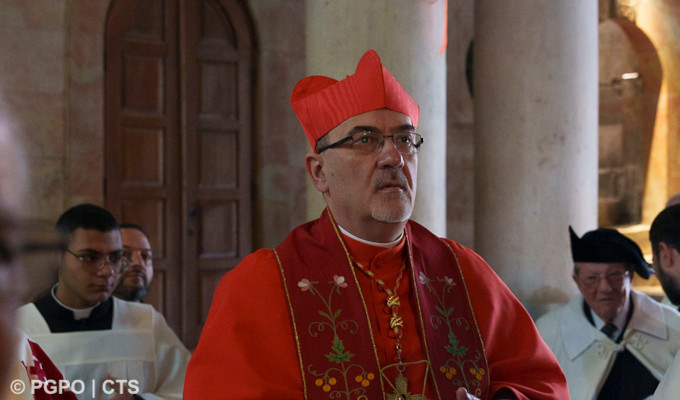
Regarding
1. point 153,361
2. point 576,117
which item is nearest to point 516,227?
point 576,117

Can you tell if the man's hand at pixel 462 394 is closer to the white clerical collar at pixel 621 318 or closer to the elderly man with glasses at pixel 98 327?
the elderly man with glasses at pixel 98 327

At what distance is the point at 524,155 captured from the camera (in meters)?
5.18

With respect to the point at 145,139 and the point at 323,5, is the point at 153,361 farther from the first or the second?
the point at 145,139

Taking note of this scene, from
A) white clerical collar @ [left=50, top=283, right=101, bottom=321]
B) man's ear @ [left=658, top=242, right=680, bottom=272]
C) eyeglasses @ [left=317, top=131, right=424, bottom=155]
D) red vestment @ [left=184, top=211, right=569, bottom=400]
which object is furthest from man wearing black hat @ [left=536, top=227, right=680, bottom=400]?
white clerical collar @ [left=50, top=283, right=101, bottom=321]

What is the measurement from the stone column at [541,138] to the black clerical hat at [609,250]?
2.38 ft

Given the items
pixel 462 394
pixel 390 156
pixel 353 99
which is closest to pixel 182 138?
pixel 353 99

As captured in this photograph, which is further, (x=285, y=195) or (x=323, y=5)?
(x=285, y=195)

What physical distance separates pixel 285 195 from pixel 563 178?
125 inches

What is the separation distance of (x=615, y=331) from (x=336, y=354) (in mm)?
2524

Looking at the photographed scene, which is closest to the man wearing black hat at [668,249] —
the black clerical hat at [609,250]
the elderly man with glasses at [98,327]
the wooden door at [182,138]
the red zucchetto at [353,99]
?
the black clerical hat at [609,250]

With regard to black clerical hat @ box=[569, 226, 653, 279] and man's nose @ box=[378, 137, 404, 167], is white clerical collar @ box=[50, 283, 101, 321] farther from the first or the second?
black clerical hat @ box=[569, 226, 653, 279]

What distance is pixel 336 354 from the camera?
8.10ft

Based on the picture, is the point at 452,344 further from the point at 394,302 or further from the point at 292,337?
the point at 292,337

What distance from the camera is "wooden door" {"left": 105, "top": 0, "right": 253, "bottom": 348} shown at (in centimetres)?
689
